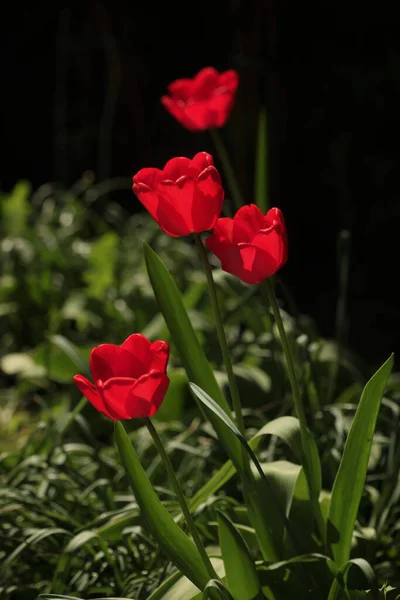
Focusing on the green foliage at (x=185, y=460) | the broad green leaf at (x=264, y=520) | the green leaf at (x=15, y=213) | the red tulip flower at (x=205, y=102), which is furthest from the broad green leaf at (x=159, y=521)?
the green leaf at (x=15, y=213)

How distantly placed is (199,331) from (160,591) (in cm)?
122

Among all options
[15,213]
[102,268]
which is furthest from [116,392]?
[15,213]

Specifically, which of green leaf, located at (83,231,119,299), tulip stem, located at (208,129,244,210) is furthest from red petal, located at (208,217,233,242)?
green leaf, located at (83,231,119,299)

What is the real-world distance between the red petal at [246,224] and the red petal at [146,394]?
8.7 inches

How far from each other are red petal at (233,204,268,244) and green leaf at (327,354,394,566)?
25cm

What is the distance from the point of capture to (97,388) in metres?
1.21

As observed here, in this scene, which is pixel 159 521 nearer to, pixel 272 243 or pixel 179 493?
pixel 179 493

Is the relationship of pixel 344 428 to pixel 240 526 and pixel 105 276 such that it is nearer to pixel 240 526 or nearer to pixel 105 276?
pixel 240 526

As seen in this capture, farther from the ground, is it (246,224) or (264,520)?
(246,224)

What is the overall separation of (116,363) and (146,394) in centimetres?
9

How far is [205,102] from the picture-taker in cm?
203

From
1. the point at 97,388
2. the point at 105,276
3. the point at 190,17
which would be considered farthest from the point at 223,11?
the point at 97,388

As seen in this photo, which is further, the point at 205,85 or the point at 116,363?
the point at 205,85

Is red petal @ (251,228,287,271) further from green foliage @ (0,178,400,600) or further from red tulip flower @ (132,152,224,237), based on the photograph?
green foliage @ (0,178,400,600)
